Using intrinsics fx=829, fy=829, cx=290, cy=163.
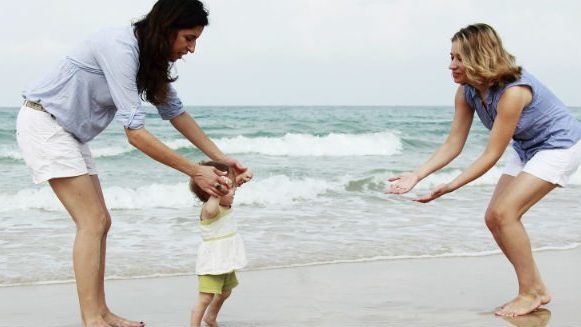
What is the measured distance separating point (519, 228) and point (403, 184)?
794 millimetres

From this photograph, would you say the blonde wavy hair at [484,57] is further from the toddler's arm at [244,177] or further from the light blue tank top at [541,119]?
the toddler's arm at [244,177]

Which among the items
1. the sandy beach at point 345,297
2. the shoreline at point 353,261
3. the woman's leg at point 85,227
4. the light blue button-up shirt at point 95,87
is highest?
the light blue button-up shirt at point 95,87

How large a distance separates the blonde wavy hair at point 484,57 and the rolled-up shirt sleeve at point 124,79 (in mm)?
1792

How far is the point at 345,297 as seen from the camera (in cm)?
547

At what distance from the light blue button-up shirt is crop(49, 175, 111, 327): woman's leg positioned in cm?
24

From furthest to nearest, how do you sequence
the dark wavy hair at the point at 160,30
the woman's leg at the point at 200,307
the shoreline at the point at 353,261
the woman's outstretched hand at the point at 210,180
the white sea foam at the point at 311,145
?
the white sea foam at the point at 311,145 < the shoreline at the point at 353,261 < the woman's leg at the point at 200,307 < the woman's outstretched hand at the point at 210,180 < the dark wavy hair at the point at 160,30

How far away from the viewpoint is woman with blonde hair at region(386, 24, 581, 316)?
4527 millimetres

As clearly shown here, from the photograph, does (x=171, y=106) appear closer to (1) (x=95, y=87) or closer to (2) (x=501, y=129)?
(1) (x=95, y=87)

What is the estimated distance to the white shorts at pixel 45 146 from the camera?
4.06m

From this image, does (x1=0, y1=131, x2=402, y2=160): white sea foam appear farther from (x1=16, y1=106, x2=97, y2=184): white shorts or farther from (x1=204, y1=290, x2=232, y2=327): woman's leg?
(x1=16, y1=106, x2=97, y2=184): white shorts

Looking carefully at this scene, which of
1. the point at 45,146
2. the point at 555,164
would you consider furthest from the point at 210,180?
the point at 555,164

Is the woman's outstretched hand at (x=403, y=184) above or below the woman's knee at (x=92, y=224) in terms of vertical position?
above

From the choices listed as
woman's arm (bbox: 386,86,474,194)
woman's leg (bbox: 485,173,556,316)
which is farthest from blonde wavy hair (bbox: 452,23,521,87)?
woman's leg (bbox: 485,173,556,316)


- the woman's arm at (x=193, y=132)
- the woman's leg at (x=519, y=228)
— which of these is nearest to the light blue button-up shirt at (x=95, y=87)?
the woman's arm at (x=193, y=132)
